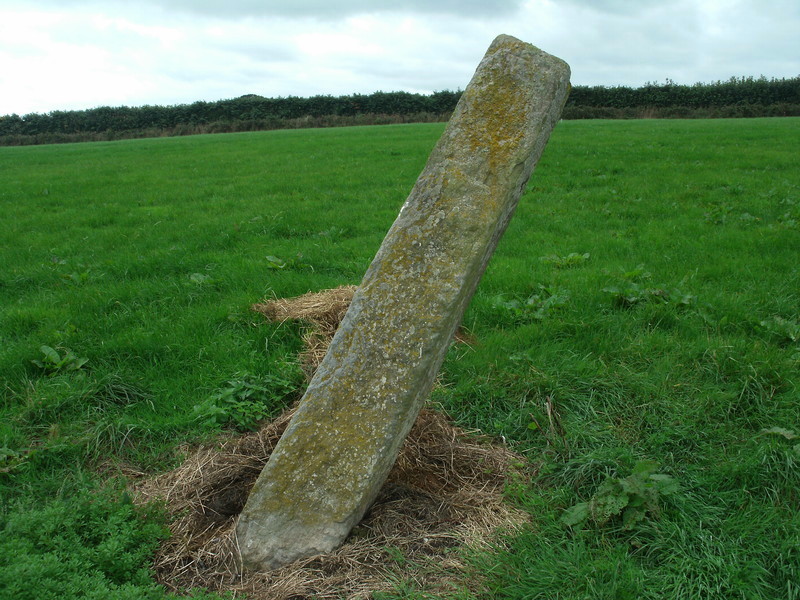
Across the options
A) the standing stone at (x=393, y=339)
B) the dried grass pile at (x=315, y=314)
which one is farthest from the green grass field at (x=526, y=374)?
the standing stone at (x=393, y=339)

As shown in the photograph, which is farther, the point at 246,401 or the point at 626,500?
the point at 246,401

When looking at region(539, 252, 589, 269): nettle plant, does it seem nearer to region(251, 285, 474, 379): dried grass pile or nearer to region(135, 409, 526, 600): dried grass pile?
region(251, 285, 474, 379): dried grass pile

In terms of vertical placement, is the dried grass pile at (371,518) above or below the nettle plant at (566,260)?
below

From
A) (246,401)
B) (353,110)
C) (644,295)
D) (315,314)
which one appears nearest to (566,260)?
(644,295)

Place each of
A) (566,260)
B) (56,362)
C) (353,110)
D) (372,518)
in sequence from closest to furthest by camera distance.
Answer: (372,518), (56,362), (566,260), (353,110)

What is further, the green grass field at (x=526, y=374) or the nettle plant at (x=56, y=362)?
the nettle plant at (x=56, y=362)

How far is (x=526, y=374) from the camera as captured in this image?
13.9 feet

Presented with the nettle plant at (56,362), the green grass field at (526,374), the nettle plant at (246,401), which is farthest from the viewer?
the nettle plant at (56,362)

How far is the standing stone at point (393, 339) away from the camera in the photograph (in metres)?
2.82

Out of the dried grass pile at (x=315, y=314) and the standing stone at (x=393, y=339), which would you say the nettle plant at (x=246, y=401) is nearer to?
the dried grass pile at (x=315, y=314)

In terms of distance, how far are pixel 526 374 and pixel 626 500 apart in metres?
1.46

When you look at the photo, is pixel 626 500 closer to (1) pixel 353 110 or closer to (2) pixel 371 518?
(2) pixel 371 518

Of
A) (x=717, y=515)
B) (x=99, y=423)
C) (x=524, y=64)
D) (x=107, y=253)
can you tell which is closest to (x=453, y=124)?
(x=524, y=64)

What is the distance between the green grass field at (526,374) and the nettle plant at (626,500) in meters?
0.01
